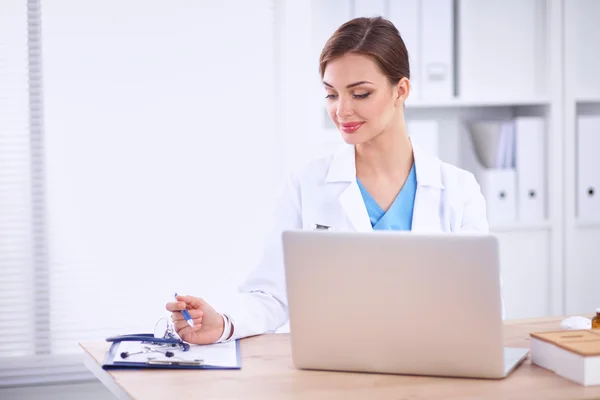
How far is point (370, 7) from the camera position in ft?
11.0

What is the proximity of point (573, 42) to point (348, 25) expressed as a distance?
160cm

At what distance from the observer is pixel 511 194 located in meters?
3.50

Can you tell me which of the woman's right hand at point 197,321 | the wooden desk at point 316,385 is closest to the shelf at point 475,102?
the woman's right hand at point 197,321

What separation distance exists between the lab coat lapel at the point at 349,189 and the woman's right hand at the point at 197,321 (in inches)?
20.7

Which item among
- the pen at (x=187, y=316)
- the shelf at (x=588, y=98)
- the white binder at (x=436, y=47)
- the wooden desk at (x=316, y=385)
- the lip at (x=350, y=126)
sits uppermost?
the white binder at (x=436, y=47)

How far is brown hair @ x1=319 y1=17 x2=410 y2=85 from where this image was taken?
7.29 ft

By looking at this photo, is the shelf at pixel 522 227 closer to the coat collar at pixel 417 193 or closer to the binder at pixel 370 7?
the binder at pixel 370 7

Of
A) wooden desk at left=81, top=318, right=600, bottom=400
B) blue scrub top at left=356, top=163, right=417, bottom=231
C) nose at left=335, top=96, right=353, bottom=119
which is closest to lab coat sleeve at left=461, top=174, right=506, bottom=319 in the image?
blue scrub top at left=356, top=163, right=417, bottom=231

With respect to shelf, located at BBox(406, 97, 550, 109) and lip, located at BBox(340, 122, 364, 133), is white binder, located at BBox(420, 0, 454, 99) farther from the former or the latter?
lip, located at BBox(340, 122, 364, 133)

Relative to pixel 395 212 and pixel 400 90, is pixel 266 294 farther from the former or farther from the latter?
pixel 400 90

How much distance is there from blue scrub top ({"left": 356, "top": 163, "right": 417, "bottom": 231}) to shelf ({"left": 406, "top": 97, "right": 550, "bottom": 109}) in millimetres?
1115

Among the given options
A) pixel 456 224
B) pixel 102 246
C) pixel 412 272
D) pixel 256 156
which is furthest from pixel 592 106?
pixel 412 272

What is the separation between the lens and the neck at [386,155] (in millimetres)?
2312

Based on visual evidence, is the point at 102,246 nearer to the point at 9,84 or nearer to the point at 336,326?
the point at 9,84
